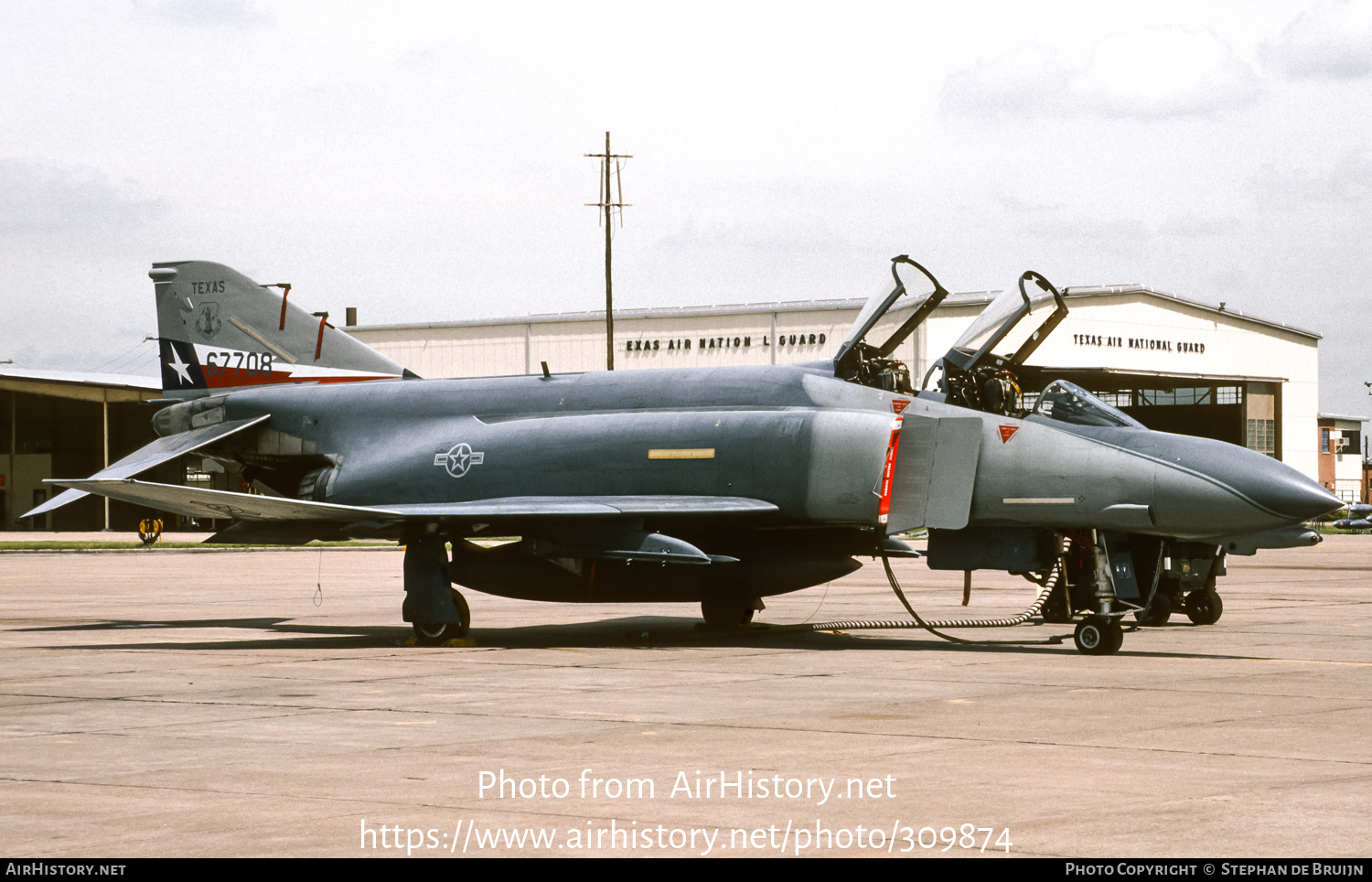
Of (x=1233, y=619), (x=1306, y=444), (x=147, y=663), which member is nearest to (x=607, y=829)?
(x=147, y=663)

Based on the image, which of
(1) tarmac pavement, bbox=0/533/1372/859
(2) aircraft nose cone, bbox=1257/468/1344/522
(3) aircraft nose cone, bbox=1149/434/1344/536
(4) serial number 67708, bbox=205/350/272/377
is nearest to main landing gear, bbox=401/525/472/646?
(1) tarmac pavement, bbox=0/533/1372/859

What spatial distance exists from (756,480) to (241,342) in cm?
761

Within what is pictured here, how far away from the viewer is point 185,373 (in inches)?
754

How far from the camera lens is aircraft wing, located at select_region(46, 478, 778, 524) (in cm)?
1473

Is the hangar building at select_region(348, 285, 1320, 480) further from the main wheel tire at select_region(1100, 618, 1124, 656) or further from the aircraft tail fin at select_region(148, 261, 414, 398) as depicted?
the main wheel tire at select_region(1100, 618, 1124, 656)

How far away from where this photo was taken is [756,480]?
15.0m

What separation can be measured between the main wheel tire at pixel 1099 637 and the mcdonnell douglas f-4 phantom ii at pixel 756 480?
0.06ft

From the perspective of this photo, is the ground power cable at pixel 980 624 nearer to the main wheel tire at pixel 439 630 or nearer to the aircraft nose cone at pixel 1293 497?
the aircraft nose cone at pixel 1293 497

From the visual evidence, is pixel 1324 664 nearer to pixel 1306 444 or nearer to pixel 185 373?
pixel 185 373

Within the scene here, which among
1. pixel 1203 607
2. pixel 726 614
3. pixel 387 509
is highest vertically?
pixel 387 509

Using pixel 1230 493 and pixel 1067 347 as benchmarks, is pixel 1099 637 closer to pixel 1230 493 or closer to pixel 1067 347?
pixel 1230 493

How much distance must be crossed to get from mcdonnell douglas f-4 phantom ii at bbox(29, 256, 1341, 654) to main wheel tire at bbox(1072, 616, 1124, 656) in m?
0.02

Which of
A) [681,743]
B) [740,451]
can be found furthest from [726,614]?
[681,743]

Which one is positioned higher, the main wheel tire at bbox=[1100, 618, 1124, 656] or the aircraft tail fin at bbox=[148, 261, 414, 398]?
the aircraft tail fin at bbox=[148, 261, 414, 398]
